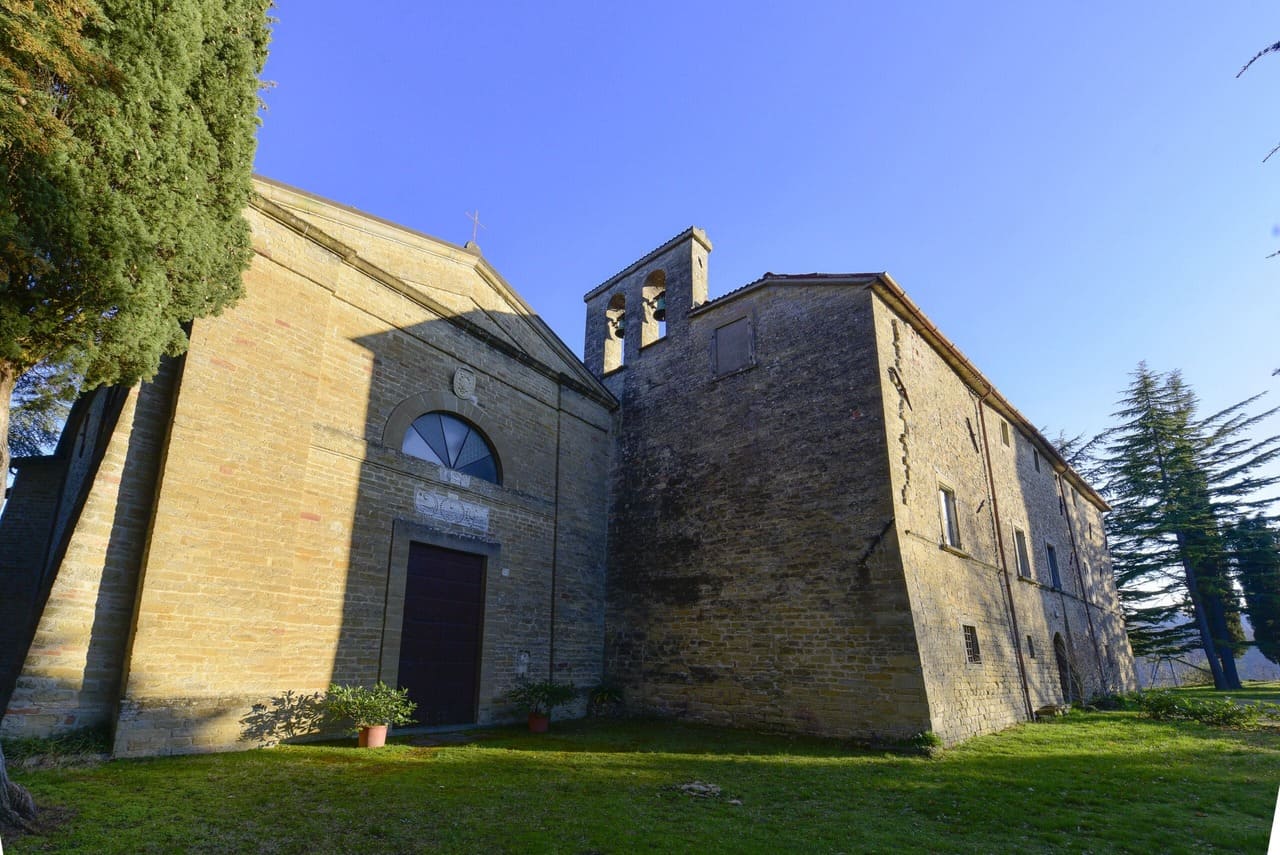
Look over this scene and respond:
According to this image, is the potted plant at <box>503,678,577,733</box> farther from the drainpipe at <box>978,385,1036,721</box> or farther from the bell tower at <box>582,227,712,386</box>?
the drainpipe at <box>978,385,1036,721</box>

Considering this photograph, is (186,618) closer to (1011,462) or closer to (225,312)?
(225,312)

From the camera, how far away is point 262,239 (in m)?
8.83

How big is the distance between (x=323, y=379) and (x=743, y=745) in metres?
8.02

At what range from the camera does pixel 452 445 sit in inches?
442

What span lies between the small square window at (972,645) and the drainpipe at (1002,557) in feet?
8.24

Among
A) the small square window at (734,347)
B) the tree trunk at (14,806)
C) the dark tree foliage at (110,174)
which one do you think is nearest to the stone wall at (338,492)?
the dark tree foliage at (110,174)

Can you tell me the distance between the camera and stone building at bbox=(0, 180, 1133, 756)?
7.21 m

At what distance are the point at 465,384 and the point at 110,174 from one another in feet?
22.3

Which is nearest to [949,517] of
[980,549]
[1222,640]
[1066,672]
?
[980,549]

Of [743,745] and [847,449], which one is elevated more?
[847,449]

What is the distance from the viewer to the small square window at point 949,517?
1209 centimetres

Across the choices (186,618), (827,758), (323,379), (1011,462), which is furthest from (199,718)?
(1011,462)

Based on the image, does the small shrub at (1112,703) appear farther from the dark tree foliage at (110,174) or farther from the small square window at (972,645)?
the dark tree foliage at (110,174)

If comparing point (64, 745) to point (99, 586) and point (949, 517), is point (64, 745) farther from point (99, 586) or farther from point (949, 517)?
point (949, 517)
